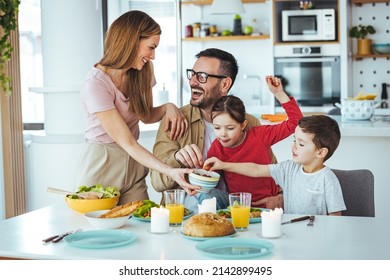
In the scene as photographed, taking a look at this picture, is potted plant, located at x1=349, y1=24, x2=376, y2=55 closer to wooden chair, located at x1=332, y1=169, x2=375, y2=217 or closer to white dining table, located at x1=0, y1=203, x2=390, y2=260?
wooden chair, located at x1=332, y1=169, x2=375, y2=217

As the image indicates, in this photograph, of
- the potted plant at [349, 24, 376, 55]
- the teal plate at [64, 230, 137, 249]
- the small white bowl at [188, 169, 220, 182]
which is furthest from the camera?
the potted plant at [349, 24, 376, 55]

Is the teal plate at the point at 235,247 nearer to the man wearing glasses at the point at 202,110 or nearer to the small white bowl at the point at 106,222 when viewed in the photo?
the small white bowl at the point at 106,222

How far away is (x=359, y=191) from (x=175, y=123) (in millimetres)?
860

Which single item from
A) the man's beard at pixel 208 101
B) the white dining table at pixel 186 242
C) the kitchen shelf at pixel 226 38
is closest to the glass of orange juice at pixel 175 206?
the white dining table at pixel 186 242

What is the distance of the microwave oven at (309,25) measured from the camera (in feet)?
21.7

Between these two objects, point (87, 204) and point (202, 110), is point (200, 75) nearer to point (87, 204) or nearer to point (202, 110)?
point (202, 110)

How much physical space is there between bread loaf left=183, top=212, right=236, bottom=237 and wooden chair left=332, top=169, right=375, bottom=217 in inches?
33.3

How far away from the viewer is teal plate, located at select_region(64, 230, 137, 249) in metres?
2.09

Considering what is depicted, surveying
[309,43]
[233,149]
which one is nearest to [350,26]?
[309,43]

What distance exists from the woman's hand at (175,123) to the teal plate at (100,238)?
3.06 feet

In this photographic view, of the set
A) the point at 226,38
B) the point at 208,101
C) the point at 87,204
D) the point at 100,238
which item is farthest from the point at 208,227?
the point at 226,38

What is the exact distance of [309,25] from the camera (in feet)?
22.0

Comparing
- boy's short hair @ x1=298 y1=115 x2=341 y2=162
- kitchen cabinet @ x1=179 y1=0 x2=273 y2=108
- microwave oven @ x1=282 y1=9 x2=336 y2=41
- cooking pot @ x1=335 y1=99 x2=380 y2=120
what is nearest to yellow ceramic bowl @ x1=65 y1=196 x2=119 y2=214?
boy's short hair @ x1=298 y1=115 x2=341 y2=162

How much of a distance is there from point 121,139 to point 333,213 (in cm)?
91
